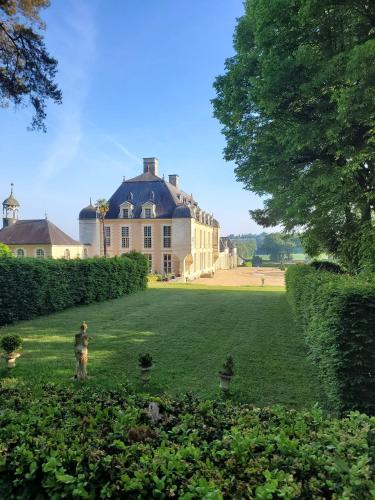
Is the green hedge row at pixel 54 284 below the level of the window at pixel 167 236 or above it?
below

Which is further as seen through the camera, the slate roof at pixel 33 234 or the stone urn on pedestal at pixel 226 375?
the slate roof at pixel 33 234

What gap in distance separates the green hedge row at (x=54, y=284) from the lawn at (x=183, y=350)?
79 centimetres

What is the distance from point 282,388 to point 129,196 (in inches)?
1796

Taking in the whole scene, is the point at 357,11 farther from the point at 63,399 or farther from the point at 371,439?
the point at 63,399

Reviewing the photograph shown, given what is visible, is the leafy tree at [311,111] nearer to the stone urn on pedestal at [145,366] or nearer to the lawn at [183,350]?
the lawn at [183,350]

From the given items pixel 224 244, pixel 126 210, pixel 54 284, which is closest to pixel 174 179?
pixel 126 210

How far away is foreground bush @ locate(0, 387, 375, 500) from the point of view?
2543mm

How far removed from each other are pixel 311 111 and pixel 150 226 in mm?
36061

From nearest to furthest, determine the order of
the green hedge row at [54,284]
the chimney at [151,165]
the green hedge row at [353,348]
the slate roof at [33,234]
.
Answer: the green hedge row at [353,348]
the green hedge row at [54,284]
the slate roof at [33,234]
the chimney at [151,165]

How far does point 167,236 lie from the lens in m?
46.6

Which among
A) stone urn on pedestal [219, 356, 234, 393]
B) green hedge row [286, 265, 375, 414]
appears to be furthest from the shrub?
green hedge row [286, 265, 375, 414]

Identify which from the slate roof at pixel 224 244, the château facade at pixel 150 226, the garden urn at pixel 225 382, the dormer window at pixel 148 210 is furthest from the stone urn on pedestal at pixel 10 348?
the slate roof at pixel 224 244

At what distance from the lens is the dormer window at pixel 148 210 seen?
1834 inches

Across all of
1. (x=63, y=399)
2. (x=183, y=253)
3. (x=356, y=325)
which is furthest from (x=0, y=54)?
(x=183, y=253)
